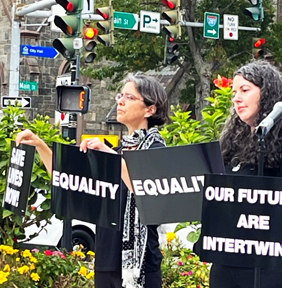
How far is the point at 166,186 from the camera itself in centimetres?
372

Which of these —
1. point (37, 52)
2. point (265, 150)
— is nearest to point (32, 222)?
point (265, 150)

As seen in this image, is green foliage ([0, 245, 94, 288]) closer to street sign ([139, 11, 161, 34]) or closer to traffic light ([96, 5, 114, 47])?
traffic light ([96, 5, 114, 47])

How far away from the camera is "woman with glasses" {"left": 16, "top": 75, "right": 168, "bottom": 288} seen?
398cm

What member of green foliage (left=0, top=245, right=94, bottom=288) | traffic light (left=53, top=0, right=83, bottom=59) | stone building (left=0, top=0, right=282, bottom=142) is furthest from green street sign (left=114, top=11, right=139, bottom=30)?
stone building (left=0, top=0, right=282, bottom=142)

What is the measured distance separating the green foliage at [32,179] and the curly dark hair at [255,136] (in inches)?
110

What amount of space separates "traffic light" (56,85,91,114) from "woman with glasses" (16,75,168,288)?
6.64m

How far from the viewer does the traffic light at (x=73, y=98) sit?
1081 centimetres

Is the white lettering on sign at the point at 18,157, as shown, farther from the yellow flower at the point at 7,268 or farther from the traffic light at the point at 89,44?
the traffic light at the point at 89,44

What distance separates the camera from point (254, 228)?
3.35 m

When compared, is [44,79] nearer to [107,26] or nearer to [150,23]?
[150,23]

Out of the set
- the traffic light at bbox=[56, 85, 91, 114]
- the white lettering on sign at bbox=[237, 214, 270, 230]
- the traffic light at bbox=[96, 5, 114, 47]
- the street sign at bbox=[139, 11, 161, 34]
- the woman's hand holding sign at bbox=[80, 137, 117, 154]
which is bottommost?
the white lettering on sign at bbox=[237, 214, 270, 230]

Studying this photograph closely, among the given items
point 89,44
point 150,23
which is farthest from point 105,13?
point 89,44

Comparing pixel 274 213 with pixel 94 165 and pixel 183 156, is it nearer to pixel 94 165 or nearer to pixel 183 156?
pixel 183 156

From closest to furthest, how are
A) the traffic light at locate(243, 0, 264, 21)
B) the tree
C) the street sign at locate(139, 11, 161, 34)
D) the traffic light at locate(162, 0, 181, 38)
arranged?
1. the traffic light at locate(162, 0, 181, 38)
2. the traffic light at locate(243, 0, 264, 21)
3. the street sign at locate(139, 11, 161, 34)
4. the tree
